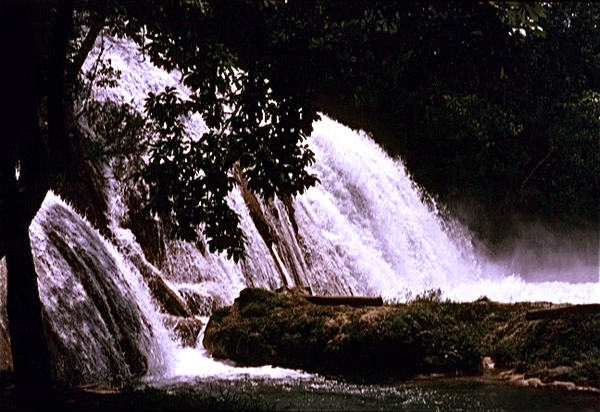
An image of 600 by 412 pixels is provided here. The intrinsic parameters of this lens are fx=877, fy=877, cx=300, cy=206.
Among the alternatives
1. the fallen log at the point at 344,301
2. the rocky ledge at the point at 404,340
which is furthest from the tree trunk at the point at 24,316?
the fallen log at the point at 344,301

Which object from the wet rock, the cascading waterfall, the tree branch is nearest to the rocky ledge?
the wet rock

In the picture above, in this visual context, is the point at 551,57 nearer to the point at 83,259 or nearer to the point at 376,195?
the point at 376,195

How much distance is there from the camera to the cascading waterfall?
33.9 feet

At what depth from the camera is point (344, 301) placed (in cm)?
1267

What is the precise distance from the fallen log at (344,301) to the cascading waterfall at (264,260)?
1848 millimetres

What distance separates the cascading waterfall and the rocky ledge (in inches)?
28.4

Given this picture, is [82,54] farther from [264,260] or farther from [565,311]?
[264,260]

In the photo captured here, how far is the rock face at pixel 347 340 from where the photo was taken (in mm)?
11055

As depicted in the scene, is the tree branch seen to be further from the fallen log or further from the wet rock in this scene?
the fallen log

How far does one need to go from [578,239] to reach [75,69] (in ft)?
86.1

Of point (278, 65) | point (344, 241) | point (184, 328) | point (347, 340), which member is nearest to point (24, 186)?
point (278, 65)

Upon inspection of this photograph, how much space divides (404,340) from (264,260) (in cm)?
564

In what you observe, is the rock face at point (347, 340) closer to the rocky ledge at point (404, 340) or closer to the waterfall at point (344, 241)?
the rocky ledge at point (404, 340)

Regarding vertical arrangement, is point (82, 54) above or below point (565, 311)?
above
